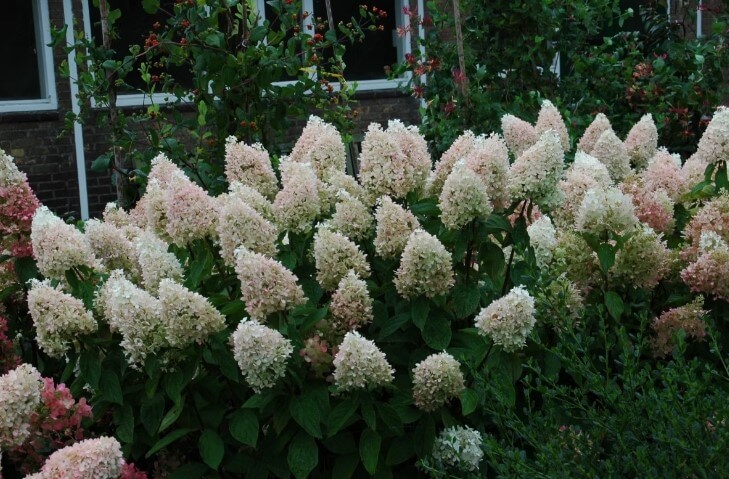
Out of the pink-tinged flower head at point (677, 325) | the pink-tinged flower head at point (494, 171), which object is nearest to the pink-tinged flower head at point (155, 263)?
the pink-tinged flower head at point (494, 171)

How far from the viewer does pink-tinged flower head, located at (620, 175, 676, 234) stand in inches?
132

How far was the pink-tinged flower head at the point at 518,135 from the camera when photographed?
3941 mm

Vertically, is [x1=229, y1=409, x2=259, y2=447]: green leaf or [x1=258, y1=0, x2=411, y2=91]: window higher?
[x1=258, y1=0, x2=411, y2=91]: window

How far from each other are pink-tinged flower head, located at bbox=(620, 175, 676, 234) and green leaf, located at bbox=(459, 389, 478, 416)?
97 cm

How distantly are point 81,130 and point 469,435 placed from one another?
8.57 meters

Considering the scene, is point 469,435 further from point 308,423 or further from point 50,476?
point 50,476

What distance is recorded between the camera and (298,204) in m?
2.99

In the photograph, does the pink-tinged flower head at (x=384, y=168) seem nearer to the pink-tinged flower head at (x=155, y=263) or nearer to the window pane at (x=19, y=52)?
the pink-tinged flower head at (x=155, y=263)

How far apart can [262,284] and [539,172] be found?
32.4 inches

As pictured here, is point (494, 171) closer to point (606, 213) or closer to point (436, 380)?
point (606, 213)

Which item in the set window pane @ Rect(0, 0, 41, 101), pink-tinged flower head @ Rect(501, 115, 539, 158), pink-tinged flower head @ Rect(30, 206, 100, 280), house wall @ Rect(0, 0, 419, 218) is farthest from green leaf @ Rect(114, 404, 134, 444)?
window pane @ Rect(0, 0, 41, 101)

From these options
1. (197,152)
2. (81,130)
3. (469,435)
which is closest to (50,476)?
(469,435)

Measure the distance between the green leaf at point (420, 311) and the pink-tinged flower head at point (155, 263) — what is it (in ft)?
2.07

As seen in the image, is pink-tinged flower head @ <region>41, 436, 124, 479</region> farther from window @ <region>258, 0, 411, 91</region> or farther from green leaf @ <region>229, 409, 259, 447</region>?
window @ <region>258, 0, 411, 91</region>
